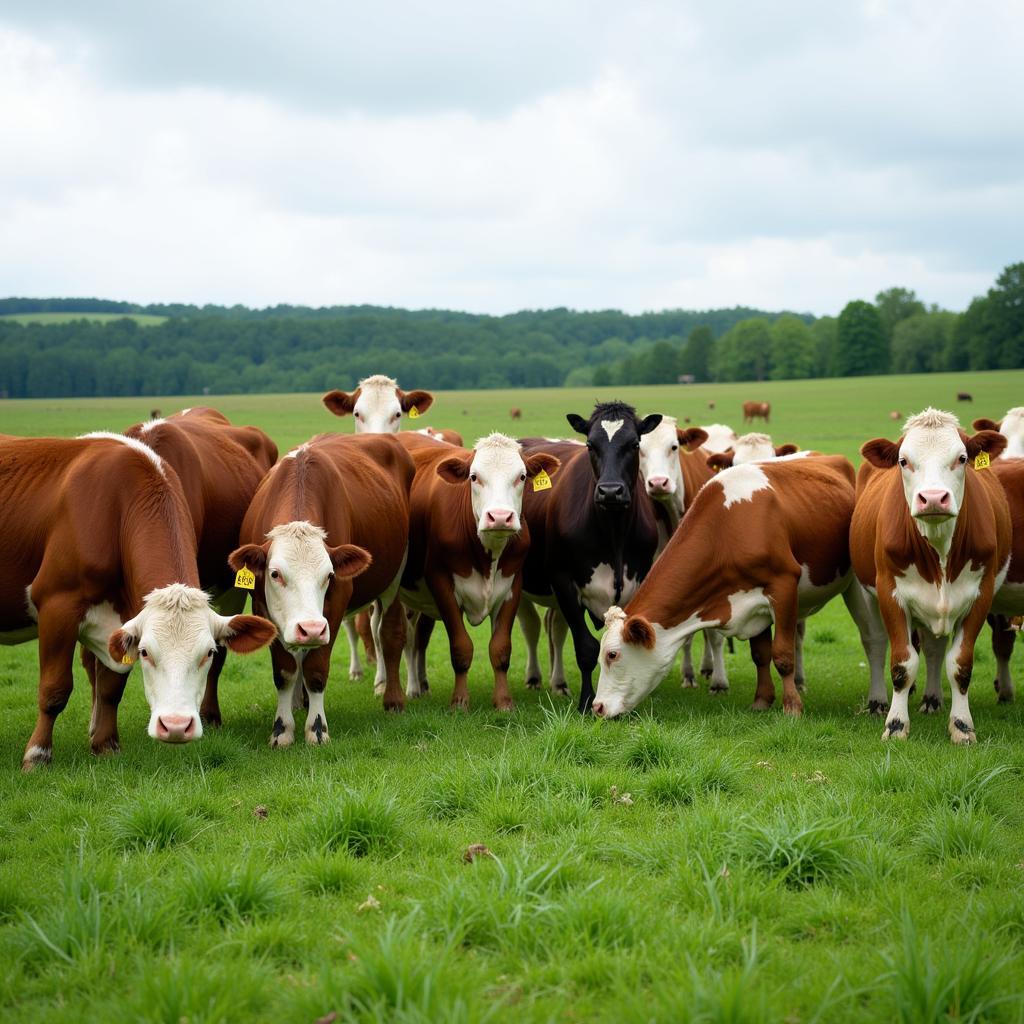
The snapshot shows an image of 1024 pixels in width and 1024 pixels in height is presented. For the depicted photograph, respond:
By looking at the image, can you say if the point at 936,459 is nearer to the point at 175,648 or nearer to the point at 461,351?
the point at 175,648

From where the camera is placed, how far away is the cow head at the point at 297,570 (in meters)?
7.65

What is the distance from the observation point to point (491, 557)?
975 centimetres

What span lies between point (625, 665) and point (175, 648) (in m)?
3.55

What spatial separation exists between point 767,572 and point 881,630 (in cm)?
140

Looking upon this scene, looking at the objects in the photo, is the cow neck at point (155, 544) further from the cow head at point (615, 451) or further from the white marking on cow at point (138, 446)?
the cow head at point (615, 451)

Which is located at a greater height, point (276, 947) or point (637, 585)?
point (637, 585)

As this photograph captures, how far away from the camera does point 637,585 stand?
391 inches

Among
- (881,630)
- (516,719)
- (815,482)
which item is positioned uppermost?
(815,482)

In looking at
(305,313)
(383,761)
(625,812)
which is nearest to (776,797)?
(625,812)

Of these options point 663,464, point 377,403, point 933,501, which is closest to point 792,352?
point 377,403

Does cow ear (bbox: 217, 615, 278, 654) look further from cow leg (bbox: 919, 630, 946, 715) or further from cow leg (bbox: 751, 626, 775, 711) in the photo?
cow leg (bbox: 919, 630, 946, 715)

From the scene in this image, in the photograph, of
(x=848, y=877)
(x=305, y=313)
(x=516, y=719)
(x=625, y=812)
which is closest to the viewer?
(x=848, y=877)

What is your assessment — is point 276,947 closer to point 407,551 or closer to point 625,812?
point 625,812

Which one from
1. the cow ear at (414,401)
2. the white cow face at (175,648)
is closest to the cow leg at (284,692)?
the white cow face at (175,648)
